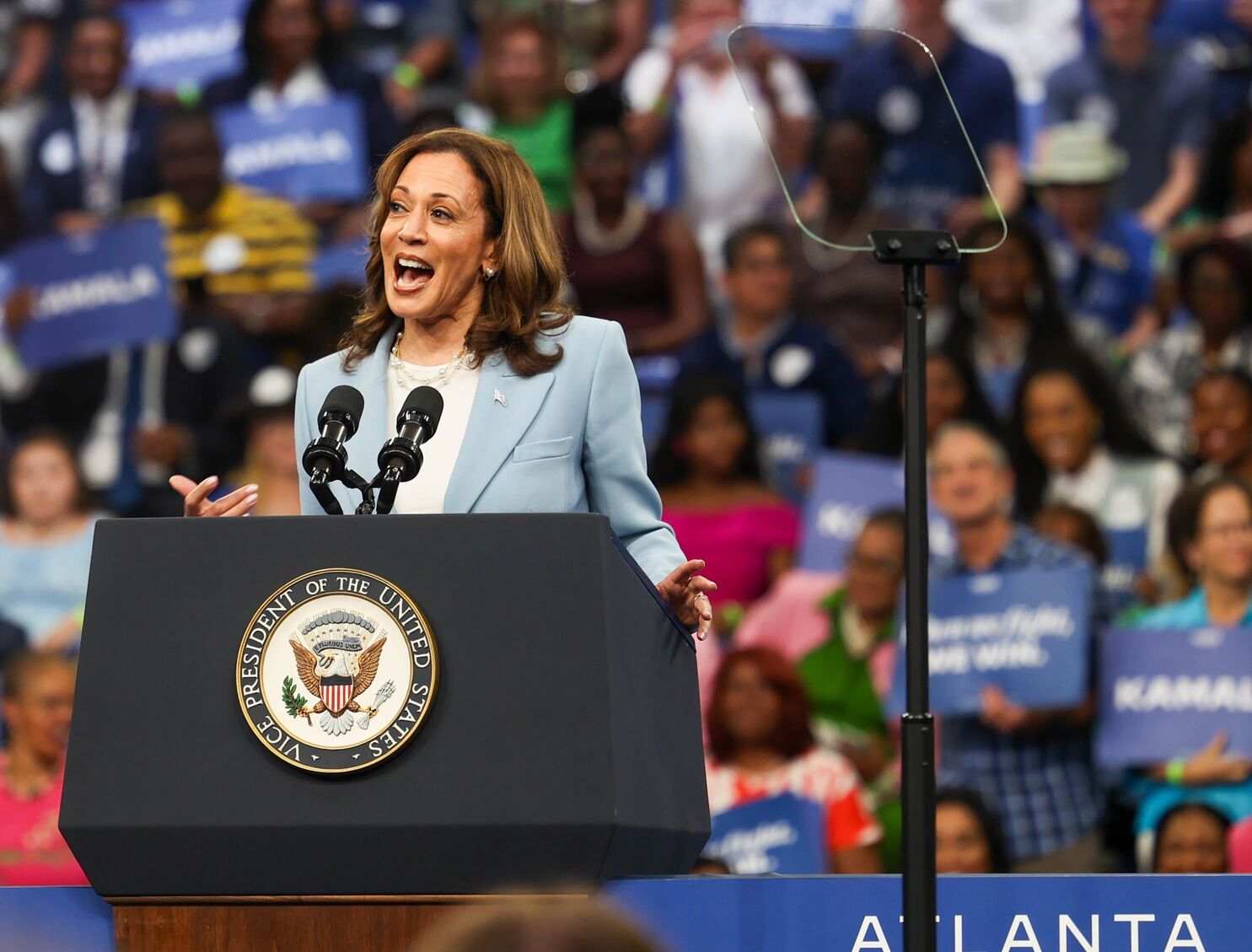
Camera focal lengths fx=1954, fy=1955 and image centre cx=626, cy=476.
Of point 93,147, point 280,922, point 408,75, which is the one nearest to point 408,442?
point 280,922

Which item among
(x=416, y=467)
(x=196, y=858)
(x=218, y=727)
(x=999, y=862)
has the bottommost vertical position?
(x=999, y=862)

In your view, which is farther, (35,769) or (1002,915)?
(35,769)

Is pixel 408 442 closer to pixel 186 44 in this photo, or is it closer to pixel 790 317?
pixel 790 317

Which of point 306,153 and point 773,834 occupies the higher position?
point 306,153

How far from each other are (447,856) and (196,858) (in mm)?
237

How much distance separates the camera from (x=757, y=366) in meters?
5.12

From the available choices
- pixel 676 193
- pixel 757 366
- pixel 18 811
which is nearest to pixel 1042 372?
pixel 757 366

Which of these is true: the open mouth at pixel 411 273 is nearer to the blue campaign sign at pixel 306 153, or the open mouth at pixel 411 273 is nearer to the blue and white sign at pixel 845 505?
the blue and white sign at pixel 845 505

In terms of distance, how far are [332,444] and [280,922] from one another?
465 mm

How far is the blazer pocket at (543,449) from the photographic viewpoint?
2207 mm

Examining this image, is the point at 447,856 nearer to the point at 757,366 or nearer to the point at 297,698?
the point at 297,698

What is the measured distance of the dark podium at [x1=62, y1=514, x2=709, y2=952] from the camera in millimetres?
1784

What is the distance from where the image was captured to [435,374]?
7.47ft

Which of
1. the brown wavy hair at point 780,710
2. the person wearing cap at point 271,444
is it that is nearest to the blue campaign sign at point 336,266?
the person wearing cap at point 271,444
